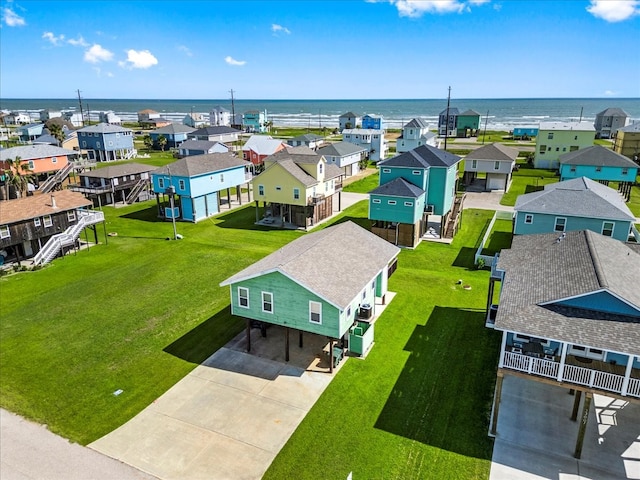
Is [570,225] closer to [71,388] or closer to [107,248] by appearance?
[71,388]

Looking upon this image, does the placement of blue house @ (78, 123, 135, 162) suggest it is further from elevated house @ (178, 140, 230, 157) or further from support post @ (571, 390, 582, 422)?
support post @ (571, 390, 582, 422)

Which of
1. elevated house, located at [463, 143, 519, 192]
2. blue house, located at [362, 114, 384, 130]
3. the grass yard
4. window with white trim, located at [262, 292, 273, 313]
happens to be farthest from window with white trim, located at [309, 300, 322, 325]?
blue house, located at [362, 114, 384, 130]

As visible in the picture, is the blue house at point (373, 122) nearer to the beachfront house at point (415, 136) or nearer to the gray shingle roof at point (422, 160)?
the beachfront house at point (415, 136)

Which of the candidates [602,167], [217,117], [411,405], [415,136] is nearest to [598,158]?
[602,167]

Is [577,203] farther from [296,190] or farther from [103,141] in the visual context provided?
[103,141]

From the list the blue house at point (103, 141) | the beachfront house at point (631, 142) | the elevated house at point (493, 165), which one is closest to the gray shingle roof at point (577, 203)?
the elevated house at point (493, 165)
